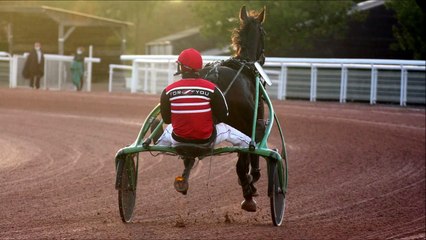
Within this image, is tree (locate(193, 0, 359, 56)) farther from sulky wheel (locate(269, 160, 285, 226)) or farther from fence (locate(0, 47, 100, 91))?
sulky wheel (locate(269, 160, 285, 226))

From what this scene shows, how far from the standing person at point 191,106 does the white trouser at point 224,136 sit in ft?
0.11

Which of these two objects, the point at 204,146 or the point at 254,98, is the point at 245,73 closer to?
the point at 254,98

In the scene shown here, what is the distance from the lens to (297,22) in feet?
129

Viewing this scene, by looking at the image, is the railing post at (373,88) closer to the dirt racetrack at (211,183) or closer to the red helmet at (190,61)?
the dirt racetrack at (211,183)

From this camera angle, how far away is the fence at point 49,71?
116 ft

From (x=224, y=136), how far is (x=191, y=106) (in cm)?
43

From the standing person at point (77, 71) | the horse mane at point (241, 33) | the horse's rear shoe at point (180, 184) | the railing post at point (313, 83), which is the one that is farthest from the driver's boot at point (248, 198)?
the standing person at point (77, 71)

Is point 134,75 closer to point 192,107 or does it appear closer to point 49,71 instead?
point 49,71

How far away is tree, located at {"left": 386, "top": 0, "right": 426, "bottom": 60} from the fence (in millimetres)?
9902

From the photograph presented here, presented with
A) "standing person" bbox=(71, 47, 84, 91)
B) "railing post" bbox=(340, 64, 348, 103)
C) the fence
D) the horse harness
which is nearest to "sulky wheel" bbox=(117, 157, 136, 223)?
the horse harness

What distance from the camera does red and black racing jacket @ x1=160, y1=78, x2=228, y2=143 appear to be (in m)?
9.10

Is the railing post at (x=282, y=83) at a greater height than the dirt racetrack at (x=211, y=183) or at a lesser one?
greater

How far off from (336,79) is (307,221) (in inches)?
797

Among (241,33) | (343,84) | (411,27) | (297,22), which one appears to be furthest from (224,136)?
(297,22)
